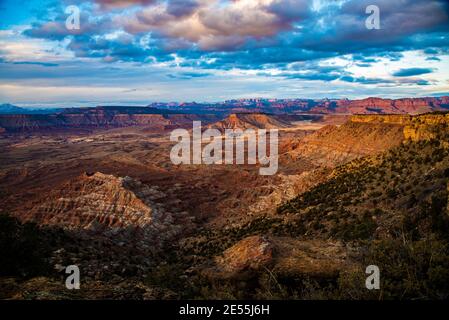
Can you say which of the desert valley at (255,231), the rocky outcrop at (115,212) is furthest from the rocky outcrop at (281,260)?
the rocky outcrop at (115,212)

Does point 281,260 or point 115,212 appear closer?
point 281,260

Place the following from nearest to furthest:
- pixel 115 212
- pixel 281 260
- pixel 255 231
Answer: pixel 281 260, pixel 255 231, pixel 115 212

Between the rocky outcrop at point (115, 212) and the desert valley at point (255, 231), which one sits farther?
the rocky outcrop at point (115, 212)

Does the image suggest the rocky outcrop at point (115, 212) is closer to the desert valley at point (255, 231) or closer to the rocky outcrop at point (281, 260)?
the desert valley at point (255, 231)

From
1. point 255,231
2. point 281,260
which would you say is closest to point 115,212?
point 255,231

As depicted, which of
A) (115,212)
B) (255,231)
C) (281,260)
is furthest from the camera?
(115,212)

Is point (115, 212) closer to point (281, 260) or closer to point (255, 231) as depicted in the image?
point (255, 231)

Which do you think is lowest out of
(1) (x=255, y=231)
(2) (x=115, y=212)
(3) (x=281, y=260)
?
(2) (x=115, y=212)

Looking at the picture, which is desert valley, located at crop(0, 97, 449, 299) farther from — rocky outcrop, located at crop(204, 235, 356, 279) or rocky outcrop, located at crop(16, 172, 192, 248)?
rocky outcrop, located at crop(16, 172, 192, 248)

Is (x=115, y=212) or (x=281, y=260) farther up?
(x=281, y=260)
